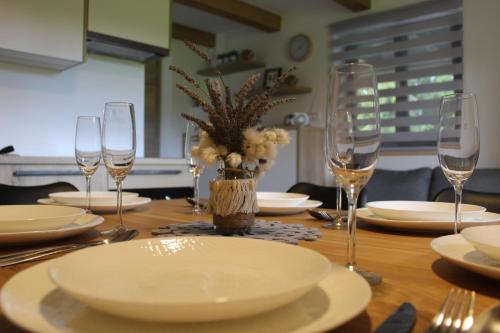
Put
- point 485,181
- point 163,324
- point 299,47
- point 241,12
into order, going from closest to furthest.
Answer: point 163,324, point 485,181, point 241,12, point 299,47

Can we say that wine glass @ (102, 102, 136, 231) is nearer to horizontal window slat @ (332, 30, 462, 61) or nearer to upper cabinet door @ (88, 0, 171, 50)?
upper cabinet door @ (88, 0, 171, 50)

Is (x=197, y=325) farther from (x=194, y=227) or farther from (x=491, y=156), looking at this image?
(x=491, y=156)

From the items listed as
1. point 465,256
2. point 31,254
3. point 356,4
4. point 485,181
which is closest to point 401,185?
point 485,181

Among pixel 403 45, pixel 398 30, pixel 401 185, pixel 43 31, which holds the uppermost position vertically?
pixel 398 30

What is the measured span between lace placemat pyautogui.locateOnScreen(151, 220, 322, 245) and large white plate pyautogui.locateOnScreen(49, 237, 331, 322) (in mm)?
291

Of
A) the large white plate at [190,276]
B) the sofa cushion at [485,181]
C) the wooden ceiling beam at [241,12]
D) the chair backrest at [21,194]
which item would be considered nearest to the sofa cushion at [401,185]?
the sofa cushion at [485,181]

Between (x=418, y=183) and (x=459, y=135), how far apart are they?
2932 millimetres

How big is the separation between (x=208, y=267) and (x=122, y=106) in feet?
1.87

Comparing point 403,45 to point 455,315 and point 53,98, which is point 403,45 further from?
point 455,315

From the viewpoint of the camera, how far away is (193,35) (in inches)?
226

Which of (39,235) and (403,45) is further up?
(403,45)

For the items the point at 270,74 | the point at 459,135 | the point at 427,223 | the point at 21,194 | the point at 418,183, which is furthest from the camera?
the point at 270,74

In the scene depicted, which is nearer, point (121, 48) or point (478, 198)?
point (478, 198)

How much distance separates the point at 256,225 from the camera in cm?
105
